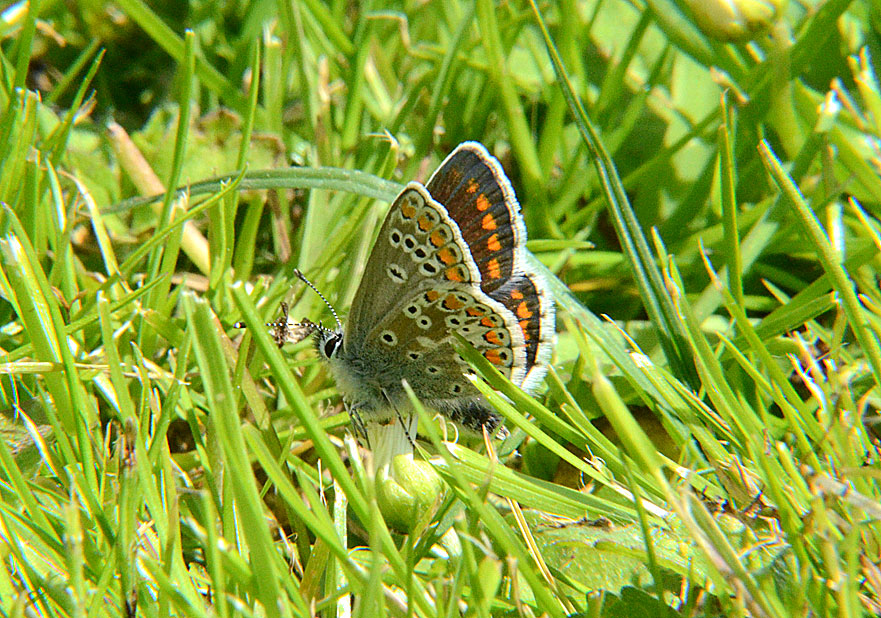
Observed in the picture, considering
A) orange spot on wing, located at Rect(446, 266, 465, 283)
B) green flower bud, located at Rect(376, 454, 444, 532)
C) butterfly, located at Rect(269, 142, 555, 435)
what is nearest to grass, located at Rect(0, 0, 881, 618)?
green flower bud, located at Rect(376, 454, 444, 532)

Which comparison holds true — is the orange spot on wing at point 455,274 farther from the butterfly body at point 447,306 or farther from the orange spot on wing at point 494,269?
the orange spot on wing at point 494,269

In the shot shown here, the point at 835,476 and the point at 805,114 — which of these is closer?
the point at 835,476

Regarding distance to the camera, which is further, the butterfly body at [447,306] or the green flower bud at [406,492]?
the butterfly body at [447,306]

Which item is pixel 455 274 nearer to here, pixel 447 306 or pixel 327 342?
pixel 447 306

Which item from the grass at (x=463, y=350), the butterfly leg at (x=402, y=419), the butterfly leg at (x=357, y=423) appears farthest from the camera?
the butterfly leg at (x=402, y=419)

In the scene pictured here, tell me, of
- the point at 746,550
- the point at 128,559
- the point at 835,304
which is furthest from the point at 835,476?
the point at 128,559

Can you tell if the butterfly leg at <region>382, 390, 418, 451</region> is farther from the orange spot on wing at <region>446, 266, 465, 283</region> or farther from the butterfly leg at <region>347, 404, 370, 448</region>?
the orange spot on wing at <region>446, 266, 465, 283</region>

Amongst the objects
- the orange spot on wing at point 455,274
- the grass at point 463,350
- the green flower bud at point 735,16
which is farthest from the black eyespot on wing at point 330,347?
the green flower bud at point 735,16

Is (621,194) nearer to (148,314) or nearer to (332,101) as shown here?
(148,314)
